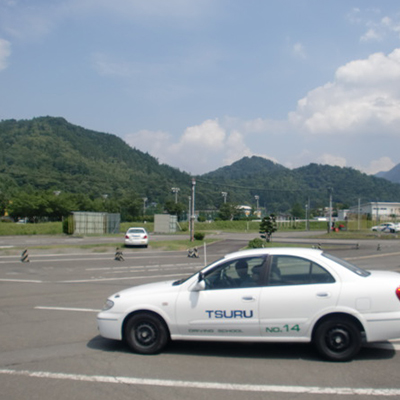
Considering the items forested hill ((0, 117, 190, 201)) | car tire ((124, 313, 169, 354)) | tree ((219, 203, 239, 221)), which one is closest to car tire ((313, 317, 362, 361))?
car tire ((124, 313, 169, 354))

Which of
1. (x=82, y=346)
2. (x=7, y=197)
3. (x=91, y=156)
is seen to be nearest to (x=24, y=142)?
(x=91, y=156)

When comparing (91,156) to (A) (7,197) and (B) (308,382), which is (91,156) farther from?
(B) (308,382)

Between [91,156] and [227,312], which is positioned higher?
[91,156]

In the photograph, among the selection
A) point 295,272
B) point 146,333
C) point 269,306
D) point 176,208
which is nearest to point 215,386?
point 269,306

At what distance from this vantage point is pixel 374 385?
5.27m

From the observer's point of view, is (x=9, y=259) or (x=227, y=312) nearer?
(x=227, y=312)

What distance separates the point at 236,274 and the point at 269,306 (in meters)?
0.66

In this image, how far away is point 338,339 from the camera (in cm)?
611

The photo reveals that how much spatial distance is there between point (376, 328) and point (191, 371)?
2.49 meters

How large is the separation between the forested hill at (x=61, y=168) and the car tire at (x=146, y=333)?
349 feet

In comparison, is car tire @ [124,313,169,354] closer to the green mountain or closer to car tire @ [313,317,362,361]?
car tire @ [313,317,362,361]

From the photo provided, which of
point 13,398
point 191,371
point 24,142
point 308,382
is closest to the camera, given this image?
point 13,398

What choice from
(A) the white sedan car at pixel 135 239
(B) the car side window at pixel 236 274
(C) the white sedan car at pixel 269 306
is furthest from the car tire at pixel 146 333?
(A) the white sedan car at pixel 135 239

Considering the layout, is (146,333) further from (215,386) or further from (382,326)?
(382,326)
